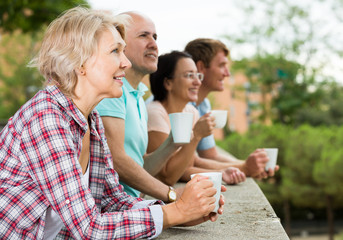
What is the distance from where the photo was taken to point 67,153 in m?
1.58

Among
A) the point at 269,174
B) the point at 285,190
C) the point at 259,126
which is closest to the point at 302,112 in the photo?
the point at 259,126

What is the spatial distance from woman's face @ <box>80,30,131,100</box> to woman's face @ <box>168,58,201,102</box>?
5.77ft

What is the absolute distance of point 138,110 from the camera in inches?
113

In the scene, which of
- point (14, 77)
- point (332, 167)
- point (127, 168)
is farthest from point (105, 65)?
point (14, 77)

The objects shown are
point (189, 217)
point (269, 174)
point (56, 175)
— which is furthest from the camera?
point (269, 174)

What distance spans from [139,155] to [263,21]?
34052 mm

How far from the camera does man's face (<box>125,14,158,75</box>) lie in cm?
290

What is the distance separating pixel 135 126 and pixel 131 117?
0.19 feet

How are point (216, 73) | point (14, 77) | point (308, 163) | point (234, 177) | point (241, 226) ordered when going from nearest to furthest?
1. point (241, 226)
2. point (234, 177)
3. point (216, 73)
4. point (308, 163)
5. point (14, 77)

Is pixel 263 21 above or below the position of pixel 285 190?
above

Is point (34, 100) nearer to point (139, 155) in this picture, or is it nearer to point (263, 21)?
point (139, 155)

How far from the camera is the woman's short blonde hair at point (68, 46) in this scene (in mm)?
1699

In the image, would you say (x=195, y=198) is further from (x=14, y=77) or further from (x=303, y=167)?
(x=14, y=77)

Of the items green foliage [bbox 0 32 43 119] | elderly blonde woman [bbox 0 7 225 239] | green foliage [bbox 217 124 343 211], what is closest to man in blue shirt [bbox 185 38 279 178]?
elderly blonde woman [bbox 0 7 225 239]
